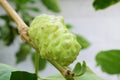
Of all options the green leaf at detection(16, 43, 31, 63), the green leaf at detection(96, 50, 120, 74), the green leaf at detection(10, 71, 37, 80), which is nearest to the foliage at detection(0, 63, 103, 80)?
the green leaf at detection(10, 71, 37, 80)

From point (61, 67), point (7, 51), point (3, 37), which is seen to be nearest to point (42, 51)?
point (61, 67)

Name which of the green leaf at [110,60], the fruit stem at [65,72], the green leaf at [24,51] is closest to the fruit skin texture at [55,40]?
the fruit stem at [65,72]

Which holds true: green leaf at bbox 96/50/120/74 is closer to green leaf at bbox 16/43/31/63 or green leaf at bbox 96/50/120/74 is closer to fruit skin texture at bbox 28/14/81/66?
fruit skin texture at bbox 28/14/81/66

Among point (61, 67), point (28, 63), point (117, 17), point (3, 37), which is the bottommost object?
point (61, 67)

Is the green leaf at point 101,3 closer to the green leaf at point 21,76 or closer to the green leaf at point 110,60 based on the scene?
the green leaf at point 110,60

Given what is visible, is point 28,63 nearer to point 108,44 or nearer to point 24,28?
point 108,44

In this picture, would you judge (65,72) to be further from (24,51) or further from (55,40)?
(24,51)
